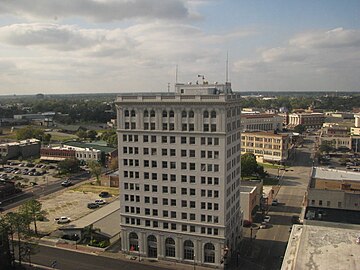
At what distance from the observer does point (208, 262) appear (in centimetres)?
5862

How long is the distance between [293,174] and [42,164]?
91.2 metres

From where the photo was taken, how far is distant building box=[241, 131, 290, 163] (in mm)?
140500

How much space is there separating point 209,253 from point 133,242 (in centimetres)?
1350

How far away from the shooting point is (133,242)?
63.4 m

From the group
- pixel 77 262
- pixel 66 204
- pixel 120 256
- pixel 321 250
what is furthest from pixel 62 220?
pixel 321 250

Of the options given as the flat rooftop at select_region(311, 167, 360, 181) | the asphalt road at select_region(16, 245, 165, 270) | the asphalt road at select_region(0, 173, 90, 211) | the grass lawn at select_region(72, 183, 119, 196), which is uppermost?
the flat rooftop at select_region(311, 167, 360, 181)

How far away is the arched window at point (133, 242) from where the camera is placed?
207ft

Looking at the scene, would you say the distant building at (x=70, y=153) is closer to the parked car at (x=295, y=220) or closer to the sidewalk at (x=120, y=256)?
the sidewalk at (x=120, y=256)

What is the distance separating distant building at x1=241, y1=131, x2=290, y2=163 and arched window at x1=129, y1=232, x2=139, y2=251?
8979 centimetres

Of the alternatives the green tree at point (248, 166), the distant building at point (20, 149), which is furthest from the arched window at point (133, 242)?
the distant building at point (20, 149)

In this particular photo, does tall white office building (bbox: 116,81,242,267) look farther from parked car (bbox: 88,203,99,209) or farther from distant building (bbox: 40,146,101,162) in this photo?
distant building (bbox: 40,146,101,162)

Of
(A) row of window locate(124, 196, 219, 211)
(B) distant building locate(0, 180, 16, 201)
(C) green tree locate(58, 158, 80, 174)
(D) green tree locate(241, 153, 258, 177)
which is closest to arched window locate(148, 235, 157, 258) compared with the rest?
(A) row of window locate(124, 196, 219, 211)

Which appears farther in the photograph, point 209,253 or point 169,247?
point 169,247

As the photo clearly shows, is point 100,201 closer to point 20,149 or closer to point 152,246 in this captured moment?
point 152,246
